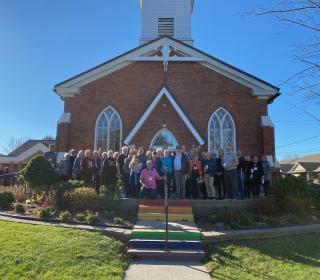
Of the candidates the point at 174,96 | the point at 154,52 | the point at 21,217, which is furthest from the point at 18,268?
the point at 154,52

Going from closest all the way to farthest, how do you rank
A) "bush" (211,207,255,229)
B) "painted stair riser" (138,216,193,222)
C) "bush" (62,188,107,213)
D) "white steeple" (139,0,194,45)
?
1. "bush" (211,207,255,229)
2. "painted stair riser" (138,216,193,222)
3. "bush" (62,188,107,213)
4. "white steeple" (139,0,194,45)

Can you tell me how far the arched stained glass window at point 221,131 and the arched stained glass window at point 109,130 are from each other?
454cm

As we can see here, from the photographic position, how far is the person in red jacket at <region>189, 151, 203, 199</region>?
11.7 metres

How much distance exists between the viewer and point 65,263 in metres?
6.56

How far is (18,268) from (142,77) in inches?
504

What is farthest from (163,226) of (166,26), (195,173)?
(166,26)

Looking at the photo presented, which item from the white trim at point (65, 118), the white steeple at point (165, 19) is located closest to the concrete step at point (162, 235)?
the white trim at point (65, 118)

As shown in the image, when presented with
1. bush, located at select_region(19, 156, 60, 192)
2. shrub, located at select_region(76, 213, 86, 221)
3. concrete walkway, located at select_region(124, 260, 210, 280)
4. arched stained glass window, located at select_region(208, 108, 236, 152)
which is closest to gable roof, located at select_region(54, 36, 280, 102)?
arched stained glass window, located at select_region(208, 108, 236, 152)

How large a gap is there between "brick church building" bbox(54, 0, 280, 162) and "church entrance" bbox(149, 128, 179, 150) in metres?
0.05

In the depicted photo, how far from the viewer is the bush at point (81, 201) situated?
10.4 metres

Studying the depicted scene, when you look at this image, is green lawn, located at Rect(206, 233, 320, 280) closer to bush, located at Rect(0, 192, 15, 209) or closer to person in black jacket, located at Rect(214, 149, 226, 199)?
person in black jacket, located at Rect(214, 149, 226, 199)

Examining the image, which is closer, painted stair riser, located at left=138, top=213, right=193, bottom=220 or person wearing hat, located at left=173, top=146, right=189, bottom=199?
painted stair riser, located at left=138, top=213, right=193, bottom=220

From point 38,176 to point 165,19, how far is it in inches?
601

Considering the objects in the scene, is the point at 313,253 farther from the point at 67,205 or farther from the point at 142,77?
the point at 142,77
